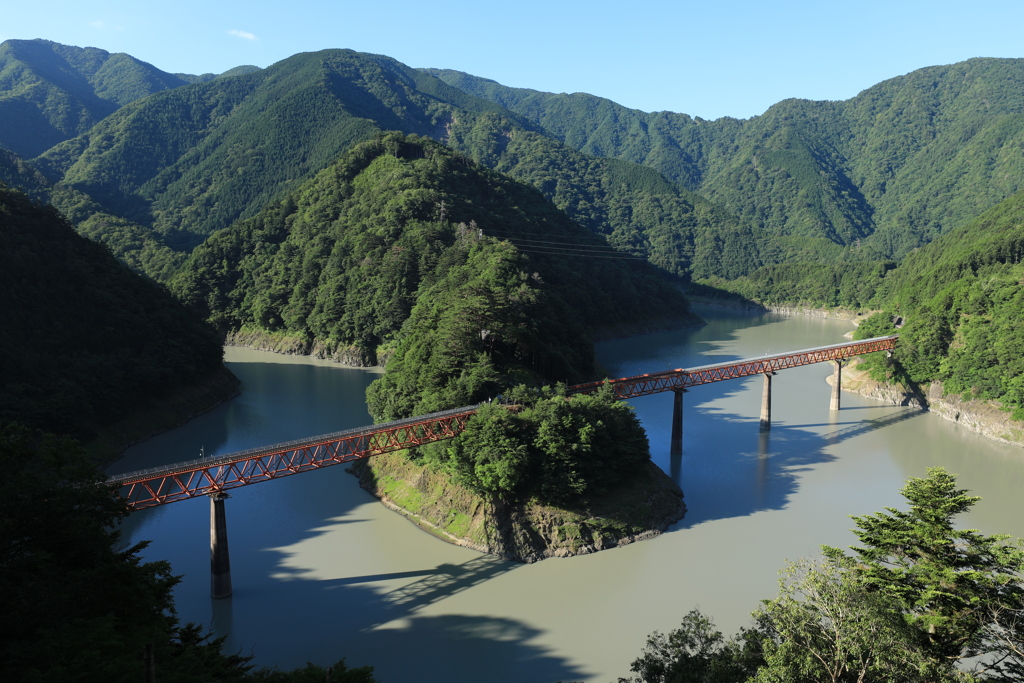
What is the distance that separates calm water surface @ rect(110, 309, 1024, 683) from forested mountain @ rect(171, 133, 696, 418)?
41.1ft

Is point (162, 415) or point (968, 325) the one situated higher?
point (968, 325)

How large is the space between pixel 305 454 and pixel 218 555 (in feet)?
20.7

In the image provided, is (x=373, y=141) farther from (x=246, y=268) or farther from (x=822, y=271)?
(x=822, y=271)

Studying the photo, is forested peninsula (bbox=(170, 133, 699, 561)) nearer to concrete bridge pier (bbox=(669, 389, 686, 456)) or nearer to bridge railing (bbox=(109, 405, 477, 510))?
bridge railing (bbox=(109, 405, 477, 510))

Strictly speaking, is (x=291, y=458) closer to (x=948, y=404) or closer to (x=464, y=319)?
(x=464, y=319)

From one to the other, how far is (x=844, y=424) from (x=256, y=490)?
4945 centimetres

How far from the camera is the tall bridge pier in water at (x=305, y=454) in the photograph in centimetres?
3027

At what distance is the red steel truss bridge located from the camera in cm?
3019

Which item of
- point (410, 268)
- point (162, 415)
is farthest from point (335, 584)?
point (410, 268)

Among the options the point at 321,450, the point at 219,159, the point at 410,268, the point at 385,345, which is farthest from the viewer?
the point at 219,159

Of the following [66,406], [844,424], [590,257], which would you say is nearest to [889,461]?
[844,424]

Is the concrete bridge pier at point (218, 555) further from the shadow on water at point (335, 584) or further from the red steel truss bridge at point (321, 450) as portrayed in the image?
the red steel truss bridge at point (321, 450)

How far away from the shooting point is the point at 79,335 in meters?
54.4

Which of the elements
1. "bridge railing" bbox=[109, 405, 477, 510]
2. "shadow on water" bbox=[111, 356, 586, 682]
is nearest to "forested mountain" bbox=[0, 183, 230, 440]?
"shadow on water" bbox=[111, 356, 586, 682]
